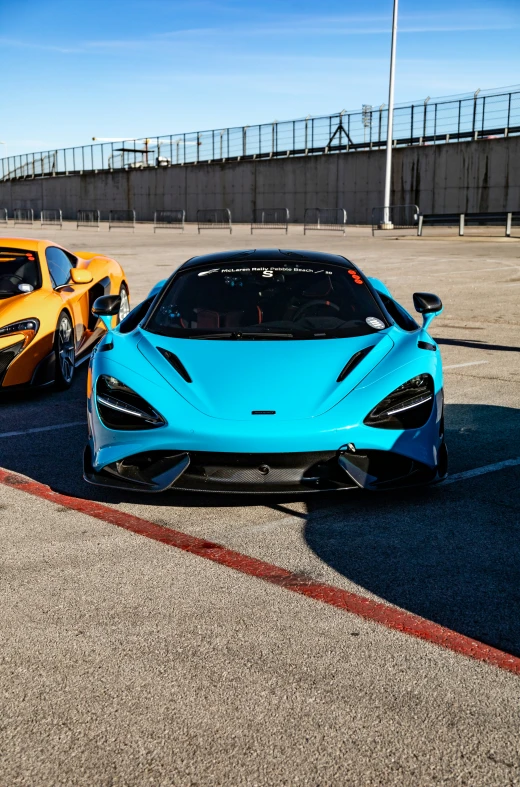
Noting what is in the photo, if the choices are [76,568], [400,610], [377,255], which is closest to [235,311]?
[76,568]

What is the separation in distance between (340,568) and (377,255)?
21.2 meters

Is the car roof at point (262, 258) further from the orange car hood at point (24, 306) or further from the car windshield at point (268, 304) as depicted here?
the orange car hood at point (24, 306)

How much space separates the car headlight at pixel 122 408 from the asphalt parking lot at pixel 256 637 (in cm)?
48

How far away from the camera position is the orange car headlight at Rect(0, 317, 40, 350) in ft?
24.5

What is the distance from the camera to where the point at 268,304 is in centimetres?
609

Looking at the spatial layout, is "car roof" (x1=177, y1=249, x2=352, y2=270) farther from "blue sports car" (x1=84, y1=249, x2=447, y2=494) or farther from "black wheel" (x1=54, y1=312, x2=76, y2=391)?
"black wheel" (x1=54, y1=312, x2=76, y2=391)

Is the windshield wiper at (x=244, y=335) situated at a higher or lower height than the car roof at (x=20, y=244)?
lower

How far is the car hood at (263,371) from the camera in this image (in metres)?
4.68

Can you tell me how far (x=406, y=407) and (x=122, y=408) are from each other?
148 centimetres

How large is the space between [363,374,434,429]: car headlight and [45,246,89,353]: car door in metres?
4.16

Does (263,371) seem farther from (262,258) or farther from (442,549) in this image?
(262,258)

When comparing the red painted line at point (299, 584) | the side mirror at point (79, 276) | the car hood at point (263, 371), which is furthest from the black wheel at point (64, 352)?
the red painted line at point (299, 584)

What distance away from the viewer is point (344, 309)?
5988 millimetres

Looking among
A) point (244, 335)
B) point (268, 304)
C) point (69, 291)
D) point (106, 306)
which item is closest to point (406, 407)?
point (244, 335)
